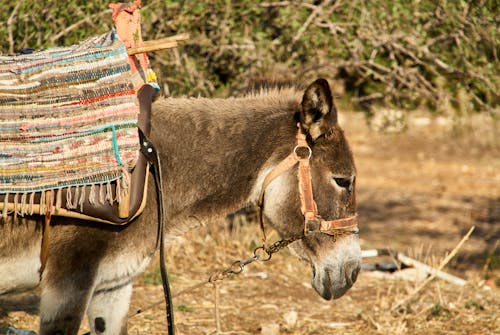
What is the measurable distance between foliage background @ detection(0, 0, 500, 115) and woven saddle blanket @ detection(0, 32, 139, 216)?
7.70 ft

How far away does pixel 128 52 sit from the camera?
318 cm

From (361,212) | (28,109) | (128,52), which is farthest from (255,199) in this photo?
(361,212)

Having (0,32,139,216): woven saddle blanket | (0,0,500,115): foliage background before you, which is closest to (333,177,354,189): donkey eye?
(0,32,139,216): woven saddle blanket

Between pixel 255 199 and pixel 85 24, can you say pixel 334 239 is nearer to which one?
pixel 255 199

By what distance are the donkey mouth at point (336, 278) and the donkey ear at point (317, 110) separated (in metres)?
0.67

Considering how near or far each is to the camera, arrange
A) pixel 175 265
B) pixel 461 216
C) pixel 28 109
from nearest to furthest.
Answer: pixel 28 109 → pixel 175 265 → pixel 461 216

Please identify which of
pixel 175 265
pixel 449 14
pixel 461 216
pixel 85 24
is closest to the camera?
pixel 85 24

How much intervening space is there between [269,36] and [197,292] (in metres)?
2.32

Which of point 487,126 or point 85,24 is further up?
point 85,24

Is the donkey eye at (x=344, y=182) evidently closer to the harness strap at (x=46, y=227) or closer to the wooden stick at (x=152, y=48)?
the wooden stick at (x=152, y=48)

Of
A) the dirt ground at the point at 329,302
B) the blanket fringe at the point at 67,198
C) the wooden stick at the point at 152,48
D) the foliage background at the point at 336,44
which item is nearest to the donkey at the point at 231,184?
the blanket fringe at the point at 67,198

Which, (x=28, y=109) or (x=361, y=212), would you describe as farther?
(x=361, y=212)

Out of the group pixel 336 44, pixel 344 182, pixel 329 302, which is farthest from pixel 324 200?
pixel 336 44

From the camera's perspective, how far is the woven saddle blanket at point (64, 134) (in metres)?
2.91
